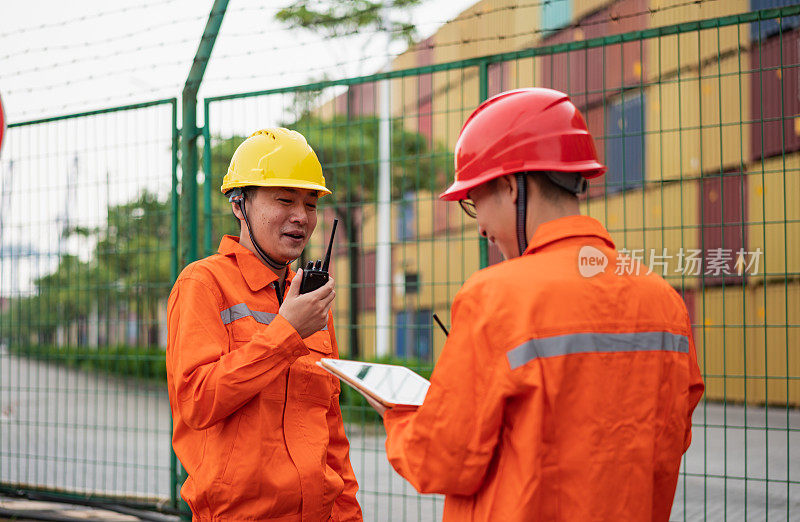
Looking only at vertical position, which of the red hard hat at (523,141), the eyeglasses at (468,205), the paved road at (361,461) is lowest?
the paved road at (361,461)

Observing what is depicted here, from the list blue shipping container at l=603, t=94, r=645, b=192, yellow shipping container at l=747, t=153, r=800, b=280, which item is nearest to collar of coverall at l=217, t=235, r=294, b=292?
blue shipping container at l=603, t=94, r=645, b=192

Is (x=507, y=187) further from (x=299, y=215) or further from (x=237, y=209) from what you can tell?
(x=237, y=209)

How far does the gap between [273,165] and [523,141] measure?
45.8 inches

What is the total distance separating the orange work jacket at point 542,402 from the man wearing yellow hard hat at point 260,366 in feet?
2.46

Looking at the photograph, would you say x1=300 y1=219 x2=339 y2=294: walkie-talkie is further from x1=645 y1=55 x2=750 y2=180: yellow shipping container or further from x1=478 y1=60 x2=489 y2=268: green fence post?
x1=645 y1=55 x2=750 y2=180: yellow shipping container

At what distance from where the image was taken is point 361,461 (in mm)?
8555

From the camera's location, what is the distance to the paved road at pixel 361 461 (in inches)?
213

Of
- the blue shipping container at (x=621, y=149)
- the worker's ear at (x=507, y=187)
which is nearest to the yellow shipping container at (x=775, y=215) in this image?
the blue shipping container at (x=621, y=149)

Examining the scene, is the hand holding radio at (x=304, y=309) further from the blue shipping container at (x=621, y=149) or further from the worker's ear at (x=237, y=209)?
the blue shipping container at (x=621, y=149)

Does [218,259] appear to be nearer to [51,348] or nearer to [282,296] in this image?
[282,296]

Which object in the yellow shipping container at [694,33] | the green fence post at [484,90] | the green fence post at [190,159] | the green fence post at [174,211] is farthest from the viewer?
the yellow shipping container at [694,33]

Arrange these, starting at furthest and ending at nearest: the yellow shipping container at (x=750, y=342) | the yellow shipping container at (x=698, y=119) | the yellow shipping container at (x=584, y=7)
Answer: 1. the yellow shipping container at (x=584, y=7)
2. the yellow shipping container at (x=698, y=119)
3. the yellow shipping container at (x=750, y=342)

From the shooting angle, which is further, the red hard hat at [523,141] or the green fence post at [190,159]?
the green fence post at [190,159]

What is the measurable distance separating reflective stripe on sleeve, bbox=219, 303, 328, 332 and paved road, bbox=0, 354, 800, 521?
2392mm
